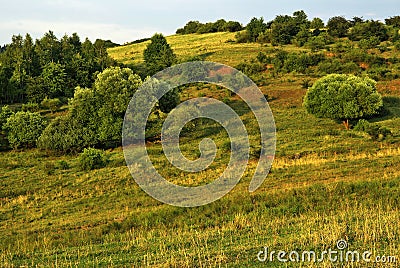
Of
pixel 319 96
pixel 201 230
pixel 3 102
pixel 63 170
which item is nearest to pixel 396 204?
pixel 201 230

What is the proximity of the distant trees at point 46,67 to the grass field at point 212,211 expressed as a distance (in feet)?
90.7

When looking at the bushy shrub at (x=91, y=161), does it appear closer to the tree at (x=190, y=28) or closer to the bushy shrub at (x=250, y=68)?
the bushy shrub at (x=250, y=68)

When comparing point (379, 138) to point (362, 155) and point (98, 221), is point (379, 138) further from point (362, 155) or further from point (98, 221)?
point (98, 221)

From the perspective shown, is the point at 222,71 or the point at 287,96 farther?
the point at 222,71

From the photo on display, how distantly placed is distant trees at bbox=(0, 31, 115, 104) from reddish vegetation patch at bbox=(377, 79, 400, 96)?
37.7 metres

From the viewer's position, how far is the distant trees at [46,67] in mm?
58156

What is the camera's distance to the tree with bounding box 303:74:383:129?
117 feet

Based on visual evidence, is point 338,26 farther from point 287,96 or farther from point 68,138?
point 68,138

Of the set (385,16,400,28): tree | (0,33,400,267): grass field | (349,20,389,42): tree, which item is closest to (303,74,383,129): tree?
(0,33,400,267): grass field

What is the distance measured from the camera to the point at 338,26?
91562 millimetres

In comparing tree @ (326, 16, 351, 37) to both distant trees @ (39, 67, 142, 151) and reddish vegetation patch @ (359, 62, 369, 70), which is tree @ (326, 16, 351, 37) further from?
distant trees @ (39, 67, 142, 151)

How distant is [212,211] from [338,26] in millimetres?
84451

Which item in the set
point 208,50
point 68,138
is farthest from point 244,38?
point 68,138

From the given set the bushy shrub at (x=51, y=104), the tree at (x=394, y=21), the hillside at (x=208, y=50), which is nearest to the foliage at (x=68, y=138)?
the bushy shrub at (x=51, y=104)
